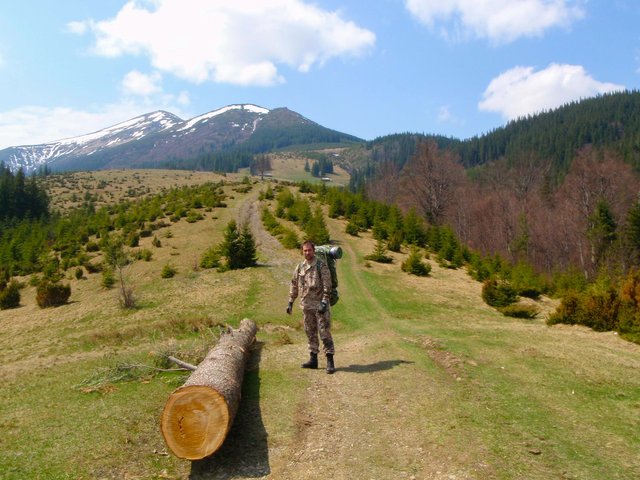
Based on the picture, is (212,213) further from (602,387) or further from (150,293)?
(602,387)

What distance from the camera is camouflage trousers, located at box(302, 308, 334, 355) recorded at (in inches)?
376

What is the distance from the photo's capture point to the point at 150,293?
22.7 m

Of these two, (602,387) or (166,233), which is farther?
(166,233)

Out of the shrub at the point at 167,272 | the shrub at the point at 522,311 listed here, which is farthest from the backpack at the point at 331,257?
the shrub at the point at 167,272

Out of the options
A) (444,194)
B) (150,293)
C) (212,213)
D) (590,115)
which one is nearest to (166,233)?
(212,213)

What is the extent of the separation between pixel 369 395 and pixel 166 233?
111 feet

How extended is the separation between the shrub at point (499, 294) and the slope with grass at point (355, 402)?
2.66 metres

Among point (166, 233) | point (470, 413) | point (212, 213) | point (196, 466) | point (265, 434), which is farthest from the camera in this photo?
point (212, 213)

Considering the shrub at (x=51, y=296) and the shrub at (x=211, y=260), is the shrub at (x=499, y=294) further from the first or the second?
the shrub at (x=51, y=296)

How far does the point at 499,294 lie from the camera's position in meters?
20.4

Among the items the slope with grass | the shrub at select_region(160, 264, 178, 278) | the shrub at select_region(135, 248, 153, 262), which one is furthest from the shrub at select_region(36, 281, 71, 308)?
the shrub at select_region(135, 248, 153, 262)

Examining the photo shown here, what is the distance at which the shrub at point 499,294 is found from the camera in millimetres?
20188

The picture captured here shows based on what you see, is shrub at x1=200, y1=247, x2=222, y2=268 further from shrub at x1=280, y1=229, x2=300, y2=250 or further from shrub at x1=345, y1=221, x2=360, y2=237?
shrub at x1=345, y1=221, x2=360, y2=237

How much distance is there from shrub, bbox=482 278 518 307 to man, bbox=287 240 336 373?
43.3ft
